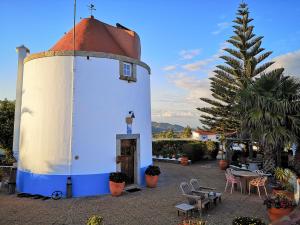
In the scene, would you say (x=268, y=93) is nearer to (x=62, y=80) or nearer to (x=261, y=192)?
(x=261, y=192)

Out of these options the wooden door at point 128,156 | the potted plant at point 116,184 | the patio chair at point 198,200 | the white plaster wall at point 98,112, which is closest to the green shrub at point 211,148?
the wooden door at point 128,156

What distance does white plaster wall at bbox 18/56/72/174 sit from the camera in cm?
990

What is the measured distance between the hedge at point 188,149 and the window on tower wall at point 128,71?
9257 mm

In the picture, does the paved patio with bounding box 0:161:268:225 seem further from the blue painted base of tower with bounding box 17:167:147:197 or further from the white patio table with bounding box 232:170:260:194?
the blue painted base of tower with bounding box 17:167:147:197

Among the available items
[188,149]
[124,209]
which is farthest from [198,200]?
[188,149]

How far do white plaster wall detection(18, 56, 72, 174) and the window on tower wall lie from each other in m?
2.06

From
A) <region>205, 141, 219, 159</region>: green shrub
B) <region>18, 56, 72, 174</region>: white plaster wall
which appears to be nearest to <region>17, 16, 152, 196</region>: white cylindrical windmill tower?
<region>18, 56, 72, 174</region>: white plaster wall

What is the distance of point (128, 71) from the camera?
11.3 m

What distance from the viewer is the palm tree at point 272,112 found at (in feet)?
36.1

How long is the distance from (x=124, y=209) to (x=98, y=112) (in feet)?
Result: 12.6

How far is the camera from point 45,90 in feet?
33.7

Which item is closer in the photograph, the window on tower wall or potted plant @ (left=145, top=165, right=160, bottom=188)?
the window on tower wall

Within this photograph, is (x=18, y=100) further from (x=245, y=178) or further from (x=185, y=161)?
(x=185, y=161)

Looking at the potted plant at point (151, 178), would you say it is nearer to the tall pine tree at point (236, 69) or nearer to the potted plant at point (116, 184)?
the potted plant at point (116, 184)
